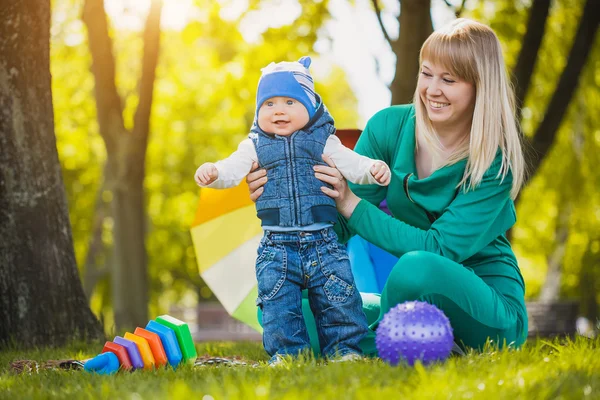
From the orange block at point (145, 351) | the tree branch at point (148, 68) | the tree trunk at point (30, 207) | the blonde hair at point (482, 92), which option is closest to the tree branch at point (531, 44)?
the tree branch at point (148, 68)

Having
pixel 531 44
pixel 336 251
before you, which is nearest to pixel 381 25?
pixel 531 44

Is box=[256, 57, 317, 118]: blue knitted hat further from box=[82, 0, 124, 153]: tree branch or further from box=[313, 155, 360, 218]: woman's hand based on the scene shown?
box=[82, 0, 124, 153]: tree branch

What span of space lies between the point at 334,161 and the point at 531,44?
5.84 m

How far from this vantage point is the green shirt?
399 cm

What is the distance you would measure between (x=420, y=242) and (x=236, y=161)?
0.99 m

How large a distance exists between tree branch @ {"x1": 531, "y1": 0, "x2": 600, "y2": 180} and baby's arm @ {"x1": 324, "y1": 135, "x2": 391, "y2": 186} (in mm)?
5929

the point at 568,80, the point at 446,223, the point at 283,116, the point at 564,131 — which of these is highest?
the point at 568,80

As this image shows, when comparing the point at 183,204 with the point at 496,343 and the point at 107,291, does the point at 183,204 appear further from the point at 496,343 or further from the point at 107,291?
the point at 496,343

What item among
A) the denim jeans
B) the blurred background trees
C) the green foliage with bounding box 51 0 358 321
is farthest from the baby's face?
the green foliage with bounding box 51 0 358 321

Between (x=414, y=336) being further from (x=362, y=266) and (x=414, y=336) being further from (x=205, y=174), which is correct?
(x=362, y=266)

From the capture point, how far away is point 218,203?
591cm

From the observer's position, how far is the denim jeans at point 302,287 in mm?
3900

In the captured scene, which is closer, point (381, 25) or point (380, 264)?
point (380, 264)

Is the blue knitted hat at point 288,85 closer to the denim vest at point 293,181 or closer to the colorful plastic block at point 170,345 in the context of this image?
the denim vest at point 293,181
